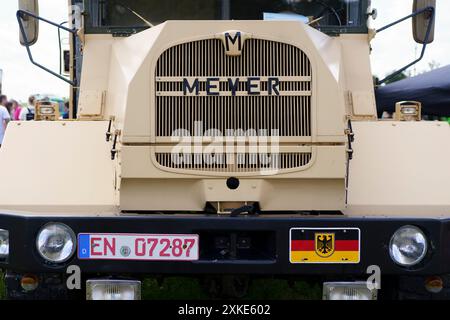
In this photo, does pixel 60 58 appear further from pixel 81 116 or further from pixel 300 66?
pixel 300 66

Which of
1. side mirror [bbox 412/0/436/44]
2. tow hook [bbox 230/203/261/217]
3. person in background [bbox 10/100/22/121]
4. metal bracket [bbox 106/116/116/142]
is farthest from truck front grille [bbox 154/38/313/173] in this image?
person in background [bbox 10/100/22/121]

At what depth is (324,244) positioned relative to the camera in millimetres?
3658

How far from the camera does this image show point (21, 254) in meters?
3.67

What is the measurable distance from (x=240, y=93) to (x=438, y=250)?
4.47 feet

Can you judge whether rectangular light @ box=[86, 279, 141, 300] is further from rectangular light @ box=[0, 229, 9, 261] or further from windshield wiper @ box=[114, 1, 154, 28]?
windshield wiper @ box=[114, 1, 154, 28]

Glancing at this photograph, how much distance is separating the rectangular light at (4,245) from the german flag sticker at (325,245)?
4.99ft

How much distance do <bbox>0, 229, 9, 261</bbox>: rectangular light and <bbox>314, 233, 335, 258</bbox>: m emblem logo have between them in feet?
5.40

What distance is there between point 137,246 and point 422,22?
2952mm

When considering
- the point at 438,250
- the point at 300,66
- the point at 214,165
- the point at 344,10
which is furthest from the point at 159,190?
the point at 344,10

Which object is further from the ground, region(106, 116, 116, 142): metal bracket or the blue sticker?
region(106, 116, 116, 142): metal bracket

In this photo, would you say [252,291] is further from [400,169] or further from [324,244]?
[324,244]

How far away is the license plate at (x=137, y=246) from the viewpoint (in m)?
Answer: 3.65

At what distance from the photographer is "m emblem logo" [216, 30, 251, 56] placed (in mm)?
3910
